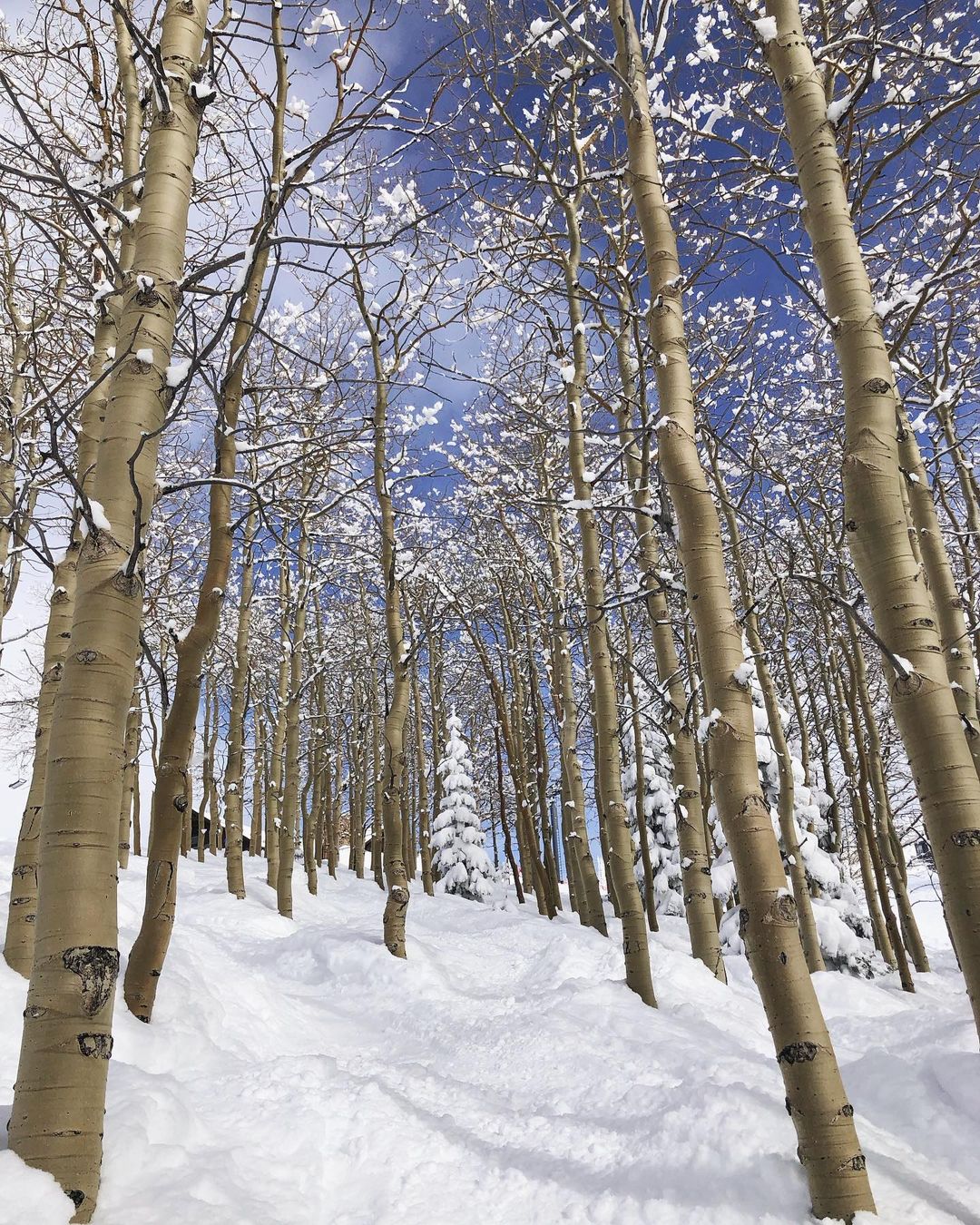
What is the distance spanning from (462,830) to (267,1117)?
17507mm

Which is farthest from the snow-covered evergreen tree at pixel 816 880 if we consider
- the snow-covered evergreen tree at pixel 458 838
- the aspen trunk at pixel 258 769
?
the aspen trunk at pixel 258 769

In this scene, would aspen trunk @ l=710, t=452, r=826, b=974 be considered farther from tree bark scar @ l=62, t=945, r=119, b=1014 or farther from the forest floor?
tree bark scar @ l=62, t=945, r=119, b=1014

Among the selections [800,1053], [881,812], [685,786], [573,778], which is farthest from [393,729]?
[881,812]

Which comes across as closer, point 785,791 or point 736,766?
point 736,766

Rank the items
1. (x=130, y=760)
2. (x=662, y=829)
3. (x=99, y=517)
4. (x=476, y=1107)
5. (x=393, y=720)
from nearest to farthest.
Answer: (x=99, y=517)
(x=476, y=1107)
(x=393, y=720)
(x=130, y=760)
(x=662, y=829)

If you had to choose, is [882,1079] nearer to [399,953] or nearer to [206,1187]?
[206,1187]

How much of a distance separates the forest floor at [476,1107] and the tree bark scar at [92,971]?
1.10 ft

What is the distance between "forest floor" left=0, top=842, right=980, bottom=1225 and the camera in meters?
2.53

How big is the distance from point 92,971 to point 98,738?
0.62 meters

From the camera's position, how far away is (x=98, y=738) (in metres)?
2.08

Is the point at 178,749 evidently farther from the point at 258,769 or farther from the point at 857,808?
the point at 258,769

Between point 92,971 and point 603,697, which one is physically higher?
point 603,697

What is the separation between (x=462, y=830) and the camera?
2011 centimetres

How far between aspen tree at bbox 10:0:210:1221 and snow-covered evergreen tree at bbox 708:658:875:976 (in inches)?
346
